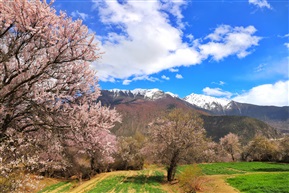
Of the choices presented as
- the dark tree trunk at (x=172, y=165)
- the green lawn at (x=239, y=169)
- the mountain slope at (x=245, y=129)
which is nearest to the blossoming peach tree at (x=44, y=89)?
the dark tree trunk at (x=172, y=165)

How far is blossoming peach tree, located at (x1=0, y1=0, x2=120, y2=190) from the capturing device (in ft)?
25.0

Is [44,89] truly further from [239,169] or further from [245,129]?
[245,129]

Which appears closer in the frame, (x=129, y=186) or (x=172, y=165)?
(x=129, y=186)

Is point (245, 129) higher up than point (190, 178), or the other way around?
point (245, 129)

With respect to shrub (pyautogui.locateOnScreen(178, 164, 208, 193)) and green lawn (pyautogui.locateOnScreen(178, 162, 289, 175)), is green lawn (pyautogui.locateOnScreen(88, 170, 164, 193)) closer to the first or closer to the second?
shrub (pyautogui.locateOnScreen(178, 164, 208, 193))

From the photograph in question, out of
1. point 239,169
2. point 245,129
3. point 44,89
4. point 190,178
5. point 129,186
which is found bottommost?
point 239,169

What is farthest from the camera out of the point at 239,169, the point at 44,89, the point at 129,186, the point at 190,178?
the point at 239,169

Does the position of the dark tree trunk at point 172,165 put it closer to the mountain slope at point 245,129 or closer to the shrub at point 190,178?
the shrub at point 190,178

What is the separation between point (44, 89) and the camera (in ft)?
29.1

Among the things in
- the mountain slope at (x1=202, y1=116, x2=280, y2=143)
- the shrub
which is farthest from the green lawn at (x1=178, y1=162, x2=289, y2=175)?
the mountain slope at (x1=202, y1=116, x2=280, y2=143)

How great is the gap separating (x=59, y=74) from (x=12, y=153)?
338 cm

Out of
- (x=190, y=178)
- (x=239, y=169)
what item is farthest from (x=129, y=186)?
(x=239, y=169)

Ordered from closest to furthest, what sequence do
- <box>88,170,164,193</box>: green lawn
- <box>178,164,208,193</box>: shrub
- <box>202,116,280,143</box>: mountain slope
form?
<box>178,164,208,193</box>: shrub → <box>88,170,164,193</box>: green lawn → <box>202,116,280,143</box>: mountain slope

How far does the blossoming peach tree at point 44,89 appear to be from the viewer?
7605mm
